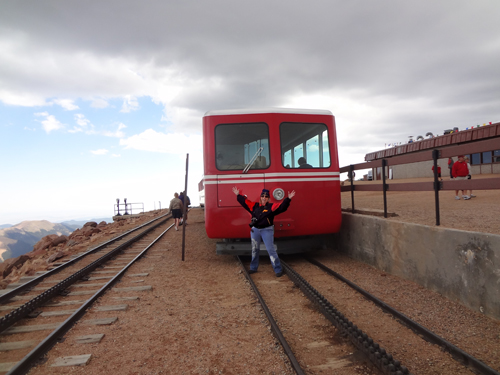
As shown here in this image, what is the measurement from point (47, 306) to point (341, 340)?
14.2ft

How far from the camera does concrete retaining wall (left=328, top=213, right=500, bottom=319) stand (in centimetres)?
390

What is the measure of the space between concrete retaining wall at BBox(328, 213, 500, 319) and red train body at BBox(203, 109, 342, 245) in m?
1.12

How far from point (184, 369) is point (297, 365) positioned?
1034 mm

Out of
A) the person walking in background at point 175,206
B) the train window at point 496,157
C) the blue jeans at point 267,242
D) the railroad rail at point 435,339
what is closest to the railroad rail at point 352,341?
the railroad rail at point 435,339

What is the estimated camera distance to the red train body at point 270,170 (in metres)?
6.82

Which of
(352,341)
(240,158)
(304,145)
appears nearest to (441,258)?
(352,341)

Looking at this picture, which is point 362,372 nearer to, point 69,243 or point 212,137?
point 212,137

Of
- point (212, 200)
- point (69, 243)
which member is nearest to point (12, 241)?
point (69, 243)

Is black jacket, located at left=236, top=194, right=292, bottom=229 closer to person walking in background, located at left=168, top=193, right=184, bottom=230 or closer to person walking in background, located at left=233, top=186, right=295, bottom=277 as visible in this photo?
person walking in background, located at left=233, top=186, right=295, bottom=277

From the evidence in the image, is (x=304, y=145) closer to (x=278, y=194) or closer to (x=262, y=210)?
(x=278, y=194)

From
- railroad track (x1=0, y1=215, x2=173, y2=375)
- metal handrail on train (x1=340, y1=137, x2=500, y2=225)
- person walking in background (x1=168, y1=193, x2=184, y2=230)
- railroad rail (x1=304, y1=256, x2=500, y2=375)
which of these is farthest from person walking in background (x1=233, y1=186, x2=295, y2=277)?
person walking in background (x1=168, y1=193, x2=184, y2=230)

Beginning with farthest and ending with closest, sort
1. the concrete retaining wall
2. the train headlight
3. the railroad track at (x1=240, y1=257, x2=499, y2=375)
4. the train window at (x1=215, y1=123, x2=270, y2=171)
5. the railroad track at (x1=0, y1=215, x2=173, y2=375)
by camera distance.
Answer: the train window at (x1=215, y1=123, x2=270, y2=171) < the train headlight < the concrete retaining wall < the railroad track at (x1=0, y1=215, x2=173, y2=375) < the railroad track at (x1=240, y1=257, x2=499, y2=375)

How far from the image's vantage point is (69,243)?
48.5ft

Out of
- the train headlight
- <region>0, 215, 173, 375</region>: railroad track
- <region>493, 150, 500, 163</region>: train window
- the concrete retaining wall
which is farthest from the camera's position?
<region>493, 150, 500, 163</region>: train window
